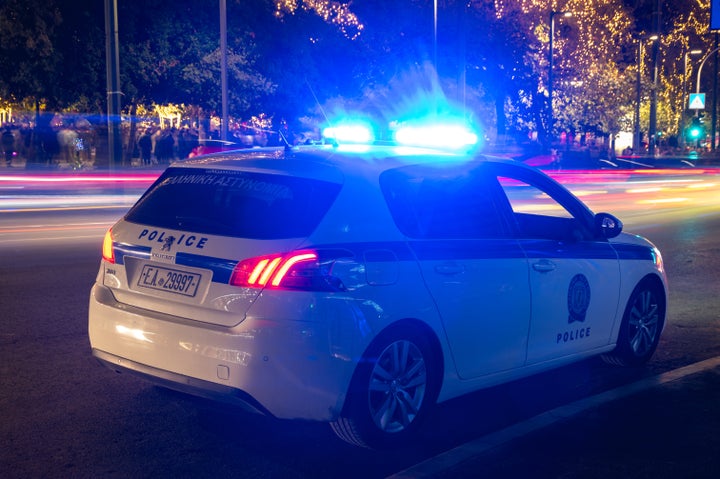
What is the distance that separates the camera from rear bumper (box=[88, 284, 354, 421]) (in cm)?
436

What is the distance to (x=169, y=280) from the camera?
15.4ft

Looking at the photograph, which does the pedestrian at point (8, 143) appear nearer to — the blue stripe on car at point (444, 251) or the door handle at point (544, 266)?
the blue stripe on car at point (444, 251)

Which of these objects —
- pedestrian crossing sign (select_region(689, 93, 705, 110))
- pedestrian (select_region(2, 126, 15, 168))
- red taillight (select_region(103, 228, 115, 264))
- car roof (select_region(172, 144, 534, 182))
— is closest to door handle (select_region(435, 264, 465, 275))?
car roof (select_region(172, 144, 534, 182))

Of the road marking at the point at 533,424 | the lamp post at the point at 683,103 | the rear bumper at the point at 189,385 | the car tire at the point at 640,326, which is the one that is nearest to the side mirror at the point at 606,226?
the car tire at the point at 640,326

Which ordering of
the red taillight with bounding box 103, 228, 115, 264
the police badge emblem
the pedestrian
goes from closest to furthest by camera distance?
the red taillight with bounding box 103, 228, 115, 264
the police badge emblem
the pedestrian

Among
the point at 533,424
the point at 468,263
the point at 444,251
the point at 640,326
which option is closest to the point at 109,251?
the point at 444,251

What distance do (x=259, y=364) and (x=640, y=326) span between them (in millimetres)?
3331

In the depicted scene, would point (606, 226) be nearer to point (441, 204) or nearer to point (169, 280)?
point (441, 204)

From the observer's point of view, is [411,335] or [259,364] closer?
[259,364]

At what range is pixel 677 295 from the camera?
995cm

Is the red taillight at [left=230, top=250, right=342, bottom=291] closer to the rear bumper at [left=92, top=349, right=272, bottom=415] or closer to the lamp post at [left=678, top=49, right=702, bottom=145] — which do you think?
the rear bumper at [left=92, top=349, right=272, bottom=415]

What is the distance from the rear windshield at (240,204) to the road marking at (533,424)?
48.9 inches

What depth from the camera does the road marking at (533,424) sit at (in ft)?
14.5

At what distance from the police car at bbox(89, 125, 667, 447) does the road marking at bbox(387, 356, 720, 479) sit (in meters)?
0.32
